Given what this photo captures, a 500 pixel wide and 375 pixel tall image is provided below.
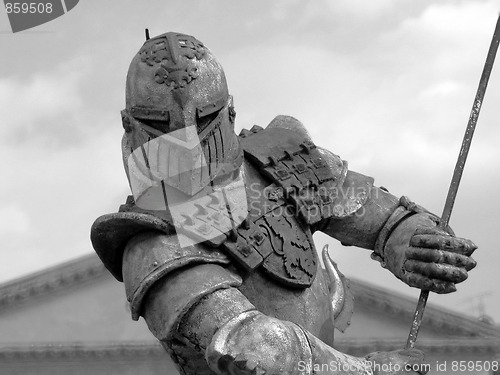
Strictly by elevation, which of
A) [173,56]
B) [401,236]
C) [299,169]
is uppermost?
[173,56]

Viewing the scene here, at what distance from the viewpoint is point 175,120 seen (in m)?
4.85

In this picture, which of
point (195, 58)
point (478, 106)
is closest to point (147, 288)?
point (195, 58)

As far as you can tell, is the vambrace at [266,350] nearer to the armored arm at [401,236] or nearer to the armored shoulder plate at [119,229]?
the armored shoulder plate at [119,229]

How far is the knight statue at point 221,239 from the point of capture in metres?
4.61

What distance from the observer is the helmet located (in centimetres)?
486

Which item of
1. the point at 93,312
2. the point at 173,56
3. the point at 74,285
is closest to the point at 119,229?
the point at 173,56

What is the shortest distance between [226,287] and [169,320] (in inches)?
8.6

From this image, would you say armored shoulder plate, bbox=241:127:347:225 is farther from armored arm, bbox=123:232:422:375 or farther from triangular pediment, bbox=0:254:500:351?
triangular pediment, bbox=0:254:500:351

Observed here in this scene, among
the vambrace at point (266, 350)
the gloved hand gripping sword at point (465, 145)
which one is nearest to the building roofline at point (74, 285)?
the gloved hand gripping sword at point (465, 145)

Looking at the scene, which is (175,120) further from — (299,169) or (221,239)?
(299,169)

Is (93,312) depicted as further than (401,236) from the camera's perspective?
Yes

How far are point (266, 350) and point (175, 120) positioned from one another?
2.94 feet

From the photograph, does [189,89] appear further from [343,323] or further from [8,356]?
[8,356]

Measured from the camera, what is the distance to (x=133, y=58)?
16.5ft
